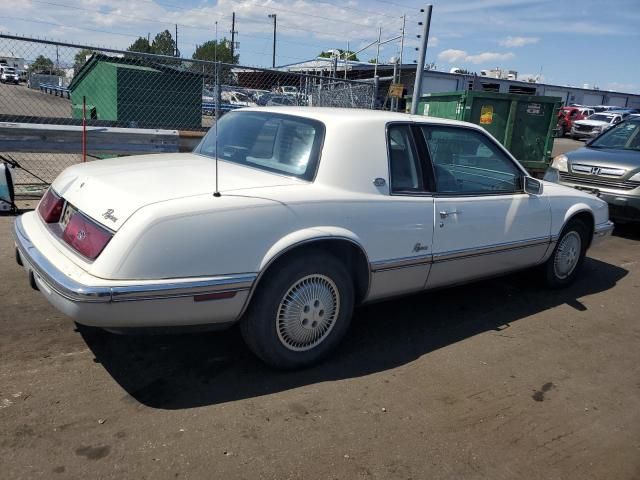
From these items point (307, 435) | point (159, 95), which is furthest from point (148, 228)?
point (159, 95)

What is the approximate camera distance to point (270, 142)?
12.6 ft

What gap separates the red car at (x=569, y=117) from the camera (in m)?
30.5

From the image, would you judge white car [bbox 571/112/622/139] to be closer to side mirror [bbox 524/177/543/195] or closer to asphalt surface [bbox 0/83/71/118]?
asphalt surface [bbox 0/83/71/118]

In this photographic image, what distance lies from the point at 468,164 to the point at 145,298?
2.82 metres

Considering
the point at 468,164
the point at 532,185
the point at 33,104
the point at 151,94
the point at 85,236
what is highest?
the point at 151,94

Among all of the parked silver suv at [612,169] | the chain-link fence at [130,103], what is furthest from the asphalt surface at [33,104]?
the parked silver suv at [612,169]

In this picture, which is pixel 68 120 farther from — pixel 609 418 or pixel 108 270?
pixel 609 418

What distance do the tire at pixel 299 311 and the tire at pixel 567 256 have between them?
2599 millimetres

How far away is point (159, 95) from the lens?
A: 39.5 feet

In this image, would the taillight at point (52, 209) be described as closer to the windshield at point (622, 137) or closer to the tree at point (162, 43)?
the windshield at point (622, 137)

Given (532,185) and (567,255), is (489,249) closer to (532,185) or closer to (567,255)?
(532,185)

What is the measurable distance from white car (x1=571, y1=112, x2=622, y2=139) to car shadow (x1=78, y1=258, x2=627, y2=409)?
88.5 ft

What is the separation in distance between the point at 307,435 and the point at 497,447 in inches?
38.7

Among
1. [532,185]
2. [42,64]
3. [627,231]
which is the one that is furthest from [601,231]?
[42,64]
